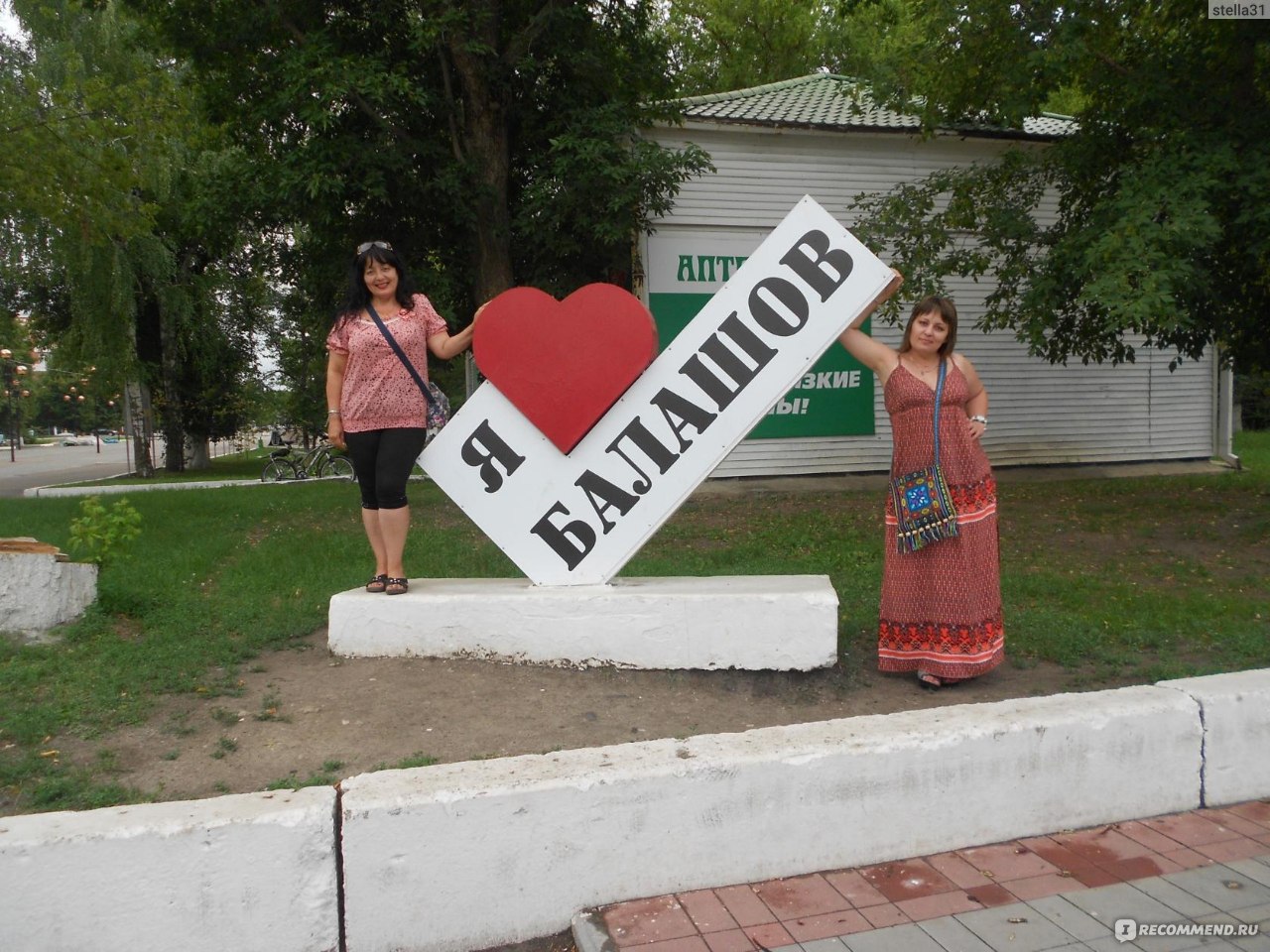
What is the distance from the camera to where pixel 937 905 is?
286 cm

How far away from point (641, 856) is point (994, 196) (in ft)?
31.9

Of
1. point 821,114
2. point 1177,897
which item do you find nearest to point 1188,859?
point 1177,897

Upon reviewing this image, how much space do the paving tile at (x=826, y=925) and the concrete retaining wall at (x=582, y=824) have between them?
10.0 inches

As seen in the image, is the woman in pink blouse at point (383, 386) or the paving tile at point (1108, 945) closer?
the paving tile at point (1108, 945)

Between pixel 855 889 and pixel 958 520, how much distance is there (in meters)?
1.76

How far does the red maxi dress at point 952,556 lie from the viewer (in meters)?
4.15

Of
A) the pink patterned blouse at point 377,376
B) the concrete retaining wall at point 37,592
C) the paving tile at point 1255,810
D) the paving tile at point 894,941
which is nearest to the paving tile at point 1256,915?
the paving tile at point 1255,810

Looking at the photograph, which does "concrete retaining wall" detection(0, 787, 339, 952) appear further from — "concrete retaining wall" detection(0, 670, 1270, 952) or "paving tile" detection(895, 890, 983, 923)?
"paving tile" detection(895, 890, 983, 923)

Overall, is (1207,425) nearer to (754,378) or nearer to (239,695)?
(754,378)

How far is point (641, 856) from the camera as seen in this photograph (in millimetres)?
2891

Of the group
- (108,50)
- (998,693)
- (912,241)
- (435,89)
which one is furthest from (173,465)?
(998,693)

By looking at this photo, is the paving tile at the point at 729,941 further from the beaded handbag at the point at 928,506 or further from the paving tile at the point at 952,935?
the beaded handbag at the point at 928,506

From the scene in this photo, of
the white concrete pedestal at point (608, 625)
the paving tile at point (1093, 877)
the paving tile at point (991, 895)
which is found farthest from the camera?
the white concrete pedestal at point (608, 625)

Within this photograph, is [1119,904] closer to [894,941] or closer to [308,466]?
[894,941]
